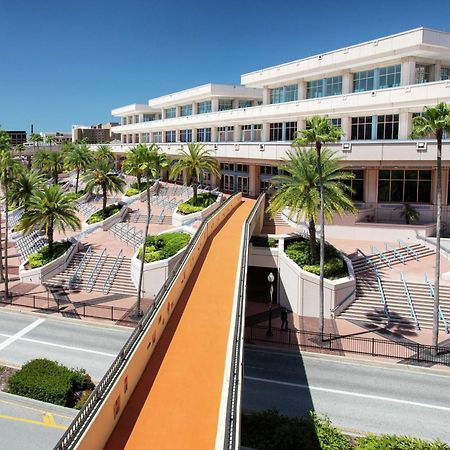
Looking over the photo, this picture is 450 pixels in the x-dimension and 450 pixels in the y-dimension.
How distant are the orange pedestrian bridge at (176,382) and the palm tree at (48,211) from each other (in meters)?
21.7

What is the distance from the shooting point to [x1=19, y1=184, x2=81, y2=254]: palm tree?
3781 centimetres

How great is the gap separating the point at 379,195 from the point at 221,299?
29.9 metres

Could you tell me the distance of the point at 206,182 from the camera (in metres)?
71.1

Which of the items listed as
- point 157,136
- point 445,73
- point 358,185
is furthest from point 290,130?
point 157,136

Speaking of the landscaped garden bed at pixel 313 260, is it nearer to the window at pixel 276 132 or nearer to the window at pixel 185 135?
the window at pixel 276 132

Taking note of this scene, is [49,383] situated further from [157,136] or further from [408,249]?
[157,136]

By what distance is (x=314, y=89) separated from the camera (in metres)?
50.5

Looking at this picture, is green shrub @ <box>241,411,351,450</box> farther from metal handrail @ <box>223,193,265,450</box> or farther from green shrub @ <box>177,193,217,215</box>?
green shrub @ <box>177,193,217,215</box>

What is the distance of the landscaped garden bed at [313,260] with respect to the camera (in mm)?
31219

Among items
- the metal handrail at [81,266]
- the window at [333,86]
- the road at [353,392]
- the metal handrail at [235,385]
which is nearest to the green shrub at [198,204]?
the metal handrail at [81,266]

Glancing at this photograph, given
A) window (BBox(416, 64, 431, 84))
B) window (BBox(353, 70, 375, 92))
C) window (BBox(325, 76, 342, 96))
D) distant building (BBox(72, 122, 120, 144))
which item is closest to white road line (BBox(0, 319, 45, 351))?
window (BBox(325, 76, 342, 96))

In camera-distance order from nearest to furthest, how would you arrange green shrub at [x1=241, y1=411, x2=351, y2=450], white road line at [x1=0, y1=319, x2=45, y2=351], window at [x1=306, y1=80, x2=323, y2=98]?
green shrub at [x1=241, y1=411, x2=351, y2=450], white road line at [x1=0, y1=319, x2=45, y2=351], window at [x1=306, y1=80, x2=323, y2=98]

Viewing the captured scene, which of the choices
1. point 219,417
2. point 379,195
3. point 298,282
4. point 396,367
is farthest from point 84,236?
point 219,417

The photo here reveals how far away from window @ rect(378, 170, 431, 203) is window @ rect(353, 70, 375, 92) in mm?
8719
